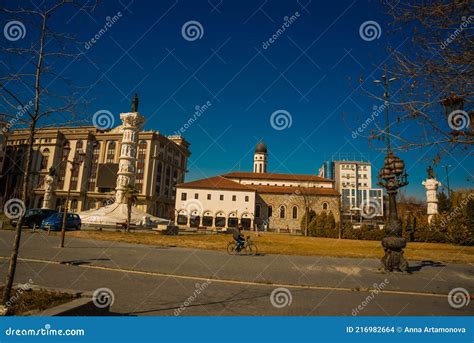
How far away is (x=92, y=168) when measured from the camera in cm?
7431

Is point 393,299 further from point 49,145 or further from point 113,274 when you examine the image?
point 49,145

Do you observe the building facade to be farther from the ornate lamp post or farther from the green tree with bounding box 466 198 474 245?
the ornate lamp post

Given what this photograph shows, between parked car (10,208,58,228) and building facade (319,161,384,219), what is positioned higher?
building facade (319,161,384,219)

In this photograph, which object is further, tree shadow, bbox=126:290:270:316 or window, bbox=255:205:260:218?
window, bbox=255:205:260:218

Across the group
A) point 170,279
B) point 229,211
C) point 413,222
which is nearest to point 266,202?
point 229,211

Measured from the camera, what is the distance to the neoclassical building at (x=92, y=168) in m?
69.6

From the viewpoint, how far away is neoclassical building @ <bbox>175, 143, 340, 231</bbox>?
53.1 meters

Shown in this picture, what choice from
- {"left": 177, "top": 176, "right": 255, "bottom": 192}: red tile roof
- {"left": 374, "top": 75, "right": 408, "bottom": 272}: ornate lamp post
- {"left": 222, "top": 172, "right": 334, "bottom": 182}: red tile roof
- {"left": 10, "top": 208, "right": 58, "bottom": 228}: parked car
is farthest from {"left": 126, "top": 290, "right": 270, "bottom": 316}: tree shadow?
{"left": 222, "top": 172, "right": 334, "bottom": 182}: red tile roof

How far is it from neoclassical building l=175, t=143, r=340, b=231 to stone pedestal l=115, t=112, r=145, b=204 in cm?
1870

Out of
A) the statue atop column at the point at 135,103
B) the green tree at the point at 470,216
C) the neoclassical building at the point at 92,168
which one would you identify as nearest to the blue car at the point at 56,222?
the statue atop column at the point at 135,103

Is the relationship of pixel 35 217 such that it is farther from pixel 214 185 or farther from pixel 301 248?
pixel 214 185

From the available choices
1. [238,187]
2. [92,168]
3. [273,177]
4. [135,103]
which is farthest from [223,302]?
[92,168]

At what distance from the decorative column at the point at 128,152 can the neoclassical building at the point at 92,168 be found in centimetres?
3412

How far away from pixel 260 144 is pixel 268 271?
74525 millimetres
